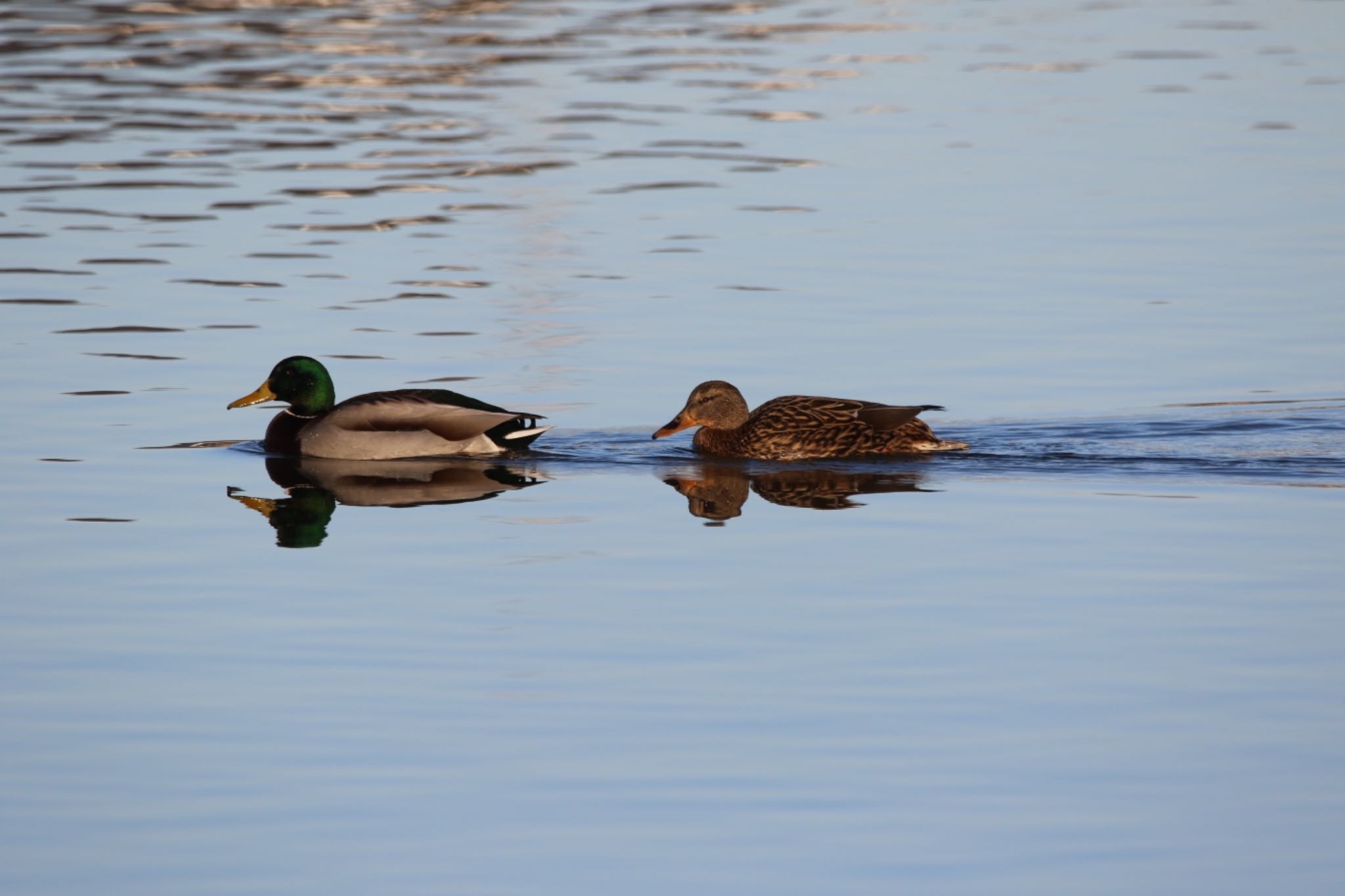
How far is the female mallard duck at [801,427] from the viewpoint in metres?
12.8

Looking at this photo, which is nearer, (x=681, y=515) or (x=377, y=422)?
(x=681, y=515)

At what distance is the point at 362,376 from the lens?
48.8 ft

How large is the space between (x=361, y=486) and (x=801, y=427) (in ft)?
8.50

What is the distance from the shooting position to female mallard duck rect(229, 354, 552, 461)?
42.2ft

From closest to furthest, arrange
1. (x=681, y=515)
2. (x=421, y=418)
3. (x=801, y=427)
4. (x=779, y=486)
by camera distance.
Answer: (x=681, y=515), (x=779, y=486), (x=421, y=418), (x=801, y=427)

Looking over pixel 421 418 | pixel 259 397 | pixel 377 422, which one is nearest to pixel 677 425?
pixel 421 418

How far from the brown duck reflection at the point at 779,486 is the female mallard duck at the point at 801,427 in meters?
0.15

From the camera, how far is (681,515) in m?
11.4

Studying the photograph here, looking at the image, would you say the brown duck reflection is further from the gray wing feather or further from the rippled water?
the gray wing feather

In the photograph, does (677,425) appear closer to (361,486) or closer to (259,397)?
(361,486)

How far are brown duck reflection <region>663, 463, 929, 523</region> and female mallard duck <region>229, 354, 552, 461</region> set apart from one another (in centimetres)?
104

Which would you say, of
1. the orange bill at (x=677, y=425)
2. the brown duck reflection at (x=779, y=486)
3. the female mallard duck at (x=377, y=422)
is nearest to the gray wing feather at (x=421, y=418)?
the female mallard duck at (x=377, y=422)

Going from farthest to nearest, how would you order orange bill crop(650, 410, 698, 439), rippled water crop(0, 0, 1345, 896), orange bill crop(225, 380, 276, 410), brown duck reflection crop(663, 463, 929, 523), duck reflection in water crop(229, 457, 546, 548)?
1. orange bill crop(225, 380, 276, 410)
2. orange bill crop(650, 410, 698, 439)
3. brown duck reflection crop(663, 463, 929, 523)
4. duck reflection in water crop(229, 457, 546, 548)
5. rippled water crop(0, 0, 1345, 896)

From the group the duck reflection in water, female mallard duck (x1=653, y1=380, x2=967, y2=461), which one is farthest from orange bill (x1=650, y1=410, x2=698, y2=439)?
the duck reflection in water
